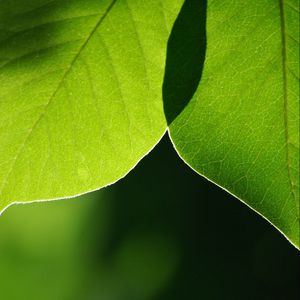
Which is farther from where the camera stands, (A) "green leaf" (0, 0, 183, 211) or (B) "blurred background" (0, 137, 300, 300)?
(B) "blurred background" (0, 137, 300, 300)

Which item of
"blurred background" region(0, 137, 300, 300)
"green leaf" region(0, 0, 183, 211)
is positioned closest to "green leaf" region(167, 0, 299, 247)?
"green leaf" region(0, 0, 183, 211)

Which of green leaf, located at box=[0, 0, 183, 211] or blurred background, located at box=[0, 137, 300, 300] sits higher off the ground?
green leaf, located at box=[0, 0, 183, 211]

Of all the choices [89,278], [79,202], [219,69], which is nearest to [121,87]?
[219,69]

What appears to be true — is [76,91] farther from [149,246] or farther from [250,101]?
[149,246]

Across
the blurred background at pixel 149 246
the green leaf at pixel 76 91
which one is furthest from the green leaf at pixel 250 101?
the blurred background at pixel 149 246

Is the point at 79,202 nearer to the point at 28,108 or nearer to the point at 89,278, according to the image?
the point at 89,278

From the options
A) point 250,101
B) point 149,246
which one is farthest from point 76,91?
point 149,246

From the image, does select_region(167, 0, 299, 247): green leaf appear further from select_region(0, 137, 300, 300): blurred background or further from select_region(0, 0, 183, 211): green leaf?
select_region(0, 137, 300, 300): blurred background
